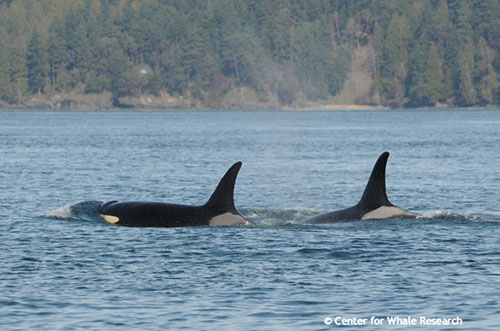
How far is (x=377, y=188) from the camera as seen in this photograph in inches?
962

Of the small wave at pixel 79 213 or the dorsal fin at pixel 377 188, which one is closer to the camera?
the dorsal fin at pixel 377 188

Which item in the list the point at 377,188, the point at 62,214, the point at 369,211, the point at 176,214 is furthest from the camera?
the point at 62,214

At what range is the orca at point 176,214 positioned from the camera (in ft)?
78.2

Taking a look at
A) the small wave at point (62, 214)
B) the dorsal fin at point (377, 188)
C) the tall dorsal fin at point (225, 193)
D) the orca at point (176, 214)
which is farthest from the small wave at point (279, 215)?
the small wave at point (62, 214)

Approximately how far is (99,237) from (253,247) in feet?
13.4

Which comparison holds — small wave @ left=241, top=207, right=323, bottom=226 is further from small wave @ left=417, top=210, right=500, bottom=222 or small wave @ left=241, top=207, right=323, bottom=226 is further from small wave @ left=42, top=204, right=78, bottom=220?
small wave @ left=42, top=204, right=78, bottom=220

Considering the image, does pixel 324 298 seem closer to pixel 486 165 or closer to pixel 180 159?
pixel 486 165

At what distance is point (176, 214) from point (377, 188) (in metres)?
5.41

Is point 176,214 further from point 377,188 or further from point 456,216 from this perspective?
point 456,216

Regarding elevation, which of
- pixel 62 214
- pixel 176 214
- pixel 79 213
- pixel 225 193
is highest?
pixel 225 193

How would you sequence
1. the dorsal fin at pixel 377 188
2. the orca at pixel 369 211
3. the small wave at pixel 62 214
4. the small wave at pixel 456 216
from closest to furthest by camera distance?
the dorsal fin at pixel 377 188, the orca at pixel 369 211, the small wave at pixel 456 216, the small wave at pixel 62 214

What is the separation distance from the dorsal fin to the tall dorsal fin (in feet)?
12.2

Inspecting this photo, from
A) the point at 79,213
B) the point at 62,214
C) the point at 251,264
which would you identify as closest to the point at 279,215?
the point at 79,213

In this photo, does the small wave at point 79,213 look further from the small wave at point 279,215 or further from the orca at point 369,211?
the orca at point 369,211
